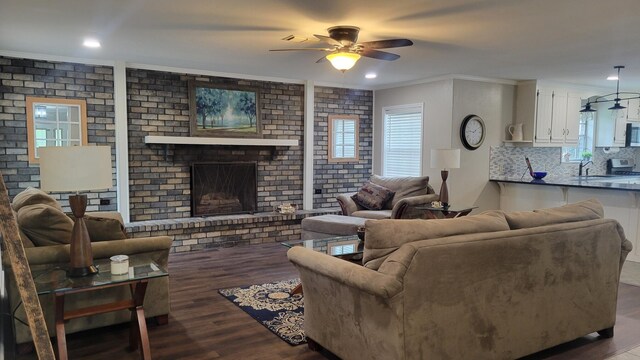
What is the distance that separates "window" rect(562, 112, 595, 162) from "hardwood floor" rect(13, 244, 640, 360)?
409 cm

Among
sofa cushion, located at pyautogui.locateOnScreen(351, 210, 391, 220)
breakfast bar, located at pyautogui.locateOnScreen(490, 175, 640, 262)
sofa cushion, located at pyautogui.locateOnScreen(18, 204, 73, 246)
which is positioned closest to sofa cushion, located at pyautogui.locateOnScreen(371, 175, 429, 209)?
sofa cushion, located at pyautogui.locateOnScreen(351, 210, 391, 220)

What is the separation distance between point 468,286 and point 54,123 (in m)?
4.85

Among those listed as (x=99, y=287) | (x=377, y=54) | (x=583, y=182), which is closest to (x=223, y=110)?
(x=377, y=54)

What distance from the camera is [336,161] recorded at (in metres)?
7.18

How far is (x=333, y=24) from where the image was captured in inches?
140

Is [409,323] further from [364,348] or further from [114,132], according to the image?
[114,132]

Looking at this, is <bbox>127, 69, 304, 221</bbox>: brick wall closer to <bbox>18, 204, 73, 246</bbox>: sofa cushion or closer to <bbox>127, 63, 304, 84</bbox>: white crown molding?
<bbox>127, 63, 304, 84</bbox>: white crown molding

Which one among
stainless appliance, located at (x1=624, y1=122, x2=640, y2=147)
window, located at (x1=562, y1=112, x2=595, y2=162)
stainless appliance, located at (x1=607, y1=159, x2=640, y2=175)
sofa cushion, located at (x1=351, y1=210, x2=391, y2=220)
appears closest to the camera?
sofa cushion, located at (x1=351, y1=210, x2=391, y2=220)

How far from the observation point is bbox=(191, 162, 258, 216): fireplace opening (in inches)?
235

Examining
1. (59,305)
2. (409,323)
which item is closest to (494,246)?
(409,323)

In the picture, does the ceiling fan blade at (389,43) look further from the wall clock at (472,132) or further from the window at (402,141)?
the window at (402,141)

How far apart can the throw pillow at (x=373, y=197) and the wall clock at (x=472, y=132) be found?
4.37 ft

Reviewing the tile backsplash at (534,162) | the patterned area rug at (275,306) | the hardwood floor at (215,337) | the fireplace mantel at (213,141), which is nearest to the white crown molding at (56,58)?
the fireplace mantel at (213,141)

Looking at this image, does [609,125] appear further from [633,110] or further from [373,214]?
[373,214]
